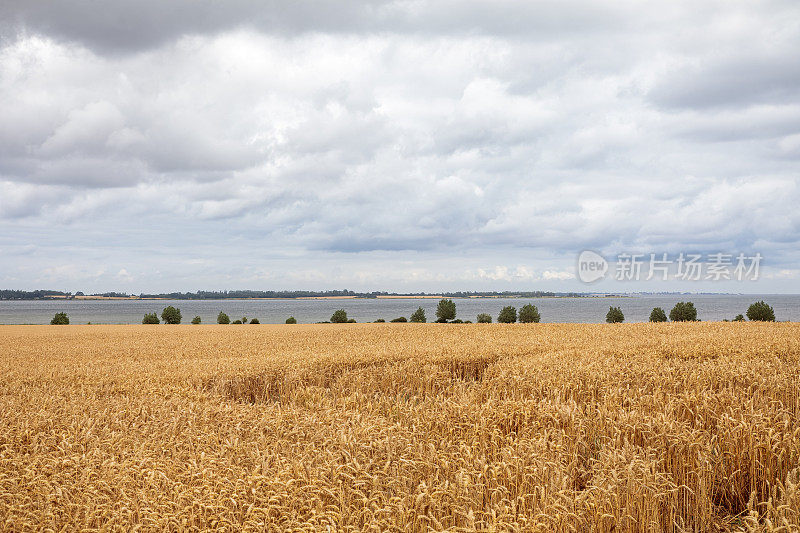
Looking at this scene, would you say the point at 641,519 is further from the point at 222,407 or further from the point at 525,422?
the point at 222,407

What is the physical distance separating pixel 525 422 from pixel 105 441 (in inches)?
217

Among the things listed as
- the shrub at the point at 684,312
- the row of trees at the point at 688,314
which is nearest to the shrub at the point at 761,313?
the row of trees at the point at 688,314

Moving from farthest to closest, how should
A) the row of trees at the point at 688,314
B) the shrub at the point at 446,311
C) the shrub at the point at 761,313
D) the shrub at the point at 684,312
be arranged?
the shrub at the point at 446,311 → the shrub at the point at 684,312 → the row of trees at the point at 688,314 → the shrub at the point at 761,313

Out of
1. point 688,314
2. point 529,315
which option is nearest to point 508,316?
point 529,315

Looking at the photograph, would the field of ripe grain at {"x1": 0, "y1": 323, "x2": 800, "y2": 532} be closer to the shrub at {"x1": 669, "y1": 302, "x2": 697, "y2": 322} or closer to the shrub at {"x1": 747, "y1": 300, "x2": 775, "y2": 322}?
the shrub at {"x1": 747, "y1": 300, "x2": 775, "y2": 322}

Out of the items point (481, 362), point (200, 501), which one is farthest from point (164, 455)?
point (481, 362)

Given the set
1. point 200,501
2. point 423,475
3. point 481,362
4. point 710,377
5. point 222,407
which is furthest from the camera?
point 481,362

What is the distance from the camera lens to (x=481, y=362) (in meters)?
16.1

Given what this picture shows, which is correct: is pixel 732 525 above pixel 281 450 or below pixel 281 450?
below

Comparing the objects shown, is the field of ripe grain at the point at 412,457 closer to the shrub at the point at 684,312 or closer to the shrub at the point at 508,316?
the shrub at the point at 684,312

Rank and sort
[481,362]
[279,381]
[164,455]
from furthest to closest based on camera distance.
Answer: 1. [481,362]
2. [279,381]
3. [164,455]

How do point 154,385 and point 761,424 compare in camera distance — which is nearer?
point 761,424

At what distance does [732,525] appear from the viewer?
17.5 feet

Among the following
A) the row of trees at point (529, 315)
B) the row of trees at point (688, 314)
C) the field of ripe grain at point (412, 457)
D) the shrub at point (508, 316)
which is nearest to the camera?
the field of ripe grain at point (412, 457)
